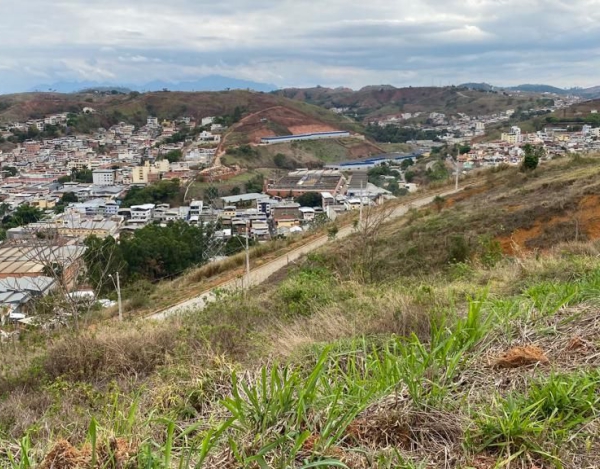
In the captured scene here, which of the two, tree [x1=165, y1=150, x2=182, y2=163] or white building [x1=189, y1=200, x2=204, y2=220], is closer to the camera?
white building [x1=189, y1=200, x2=204, y2=220]

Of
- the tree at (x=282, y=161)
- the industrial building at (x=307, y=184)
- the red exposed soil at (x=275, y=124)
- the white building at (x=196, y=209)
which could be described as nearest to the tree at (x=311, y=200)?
the industrial building at (x=307, y=184)

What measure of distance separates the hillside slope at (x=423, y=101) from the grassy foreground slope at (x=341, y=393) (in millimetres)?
102596

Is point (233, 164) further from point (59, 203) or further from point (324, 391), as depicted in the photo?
point (324, 391)

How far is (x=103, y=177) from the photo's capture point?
52188 mm

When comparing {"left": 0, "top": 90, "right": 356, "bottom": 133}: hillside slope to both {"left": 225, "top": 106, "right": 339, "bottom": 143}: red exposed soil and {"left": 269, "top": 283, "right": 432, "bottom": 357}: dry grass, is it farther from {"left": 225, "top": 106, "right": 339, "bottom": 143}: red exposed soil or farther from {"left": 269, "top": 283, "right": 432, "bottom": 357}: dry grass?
{"left": 269, "top": 283, "right": 432, "bottom": 357}: dry grass

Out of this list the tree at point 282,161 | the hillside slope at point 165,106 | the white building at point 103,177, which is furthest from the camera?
the hillside slope at point 165,106

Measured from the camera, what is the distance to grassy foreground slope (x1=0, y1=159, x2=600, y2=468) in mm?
1568

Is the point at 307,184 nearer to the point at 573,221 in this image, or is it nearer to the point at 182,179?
the point at 182,179

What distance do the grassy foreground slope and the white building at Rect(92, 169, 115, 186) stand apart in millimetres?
51667

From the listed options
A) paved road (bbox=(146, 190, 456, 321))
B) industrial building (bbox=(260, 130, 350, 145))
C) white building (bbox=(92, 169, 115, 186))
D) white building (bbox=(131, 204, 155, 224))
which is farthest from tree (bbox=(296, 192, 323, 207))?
white building (bbox=(92, 169, 115, 186))

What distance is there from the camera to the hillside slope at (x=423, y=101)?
100812 mm

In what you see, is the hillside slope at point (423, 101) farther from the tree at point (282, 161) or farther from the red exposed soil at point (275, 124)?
the tree at point (282, 161)

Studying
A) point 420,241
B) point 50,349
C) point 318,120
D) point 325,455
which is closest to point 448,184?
point 420,241

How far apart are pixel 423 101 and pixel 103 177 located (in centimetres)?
8503
